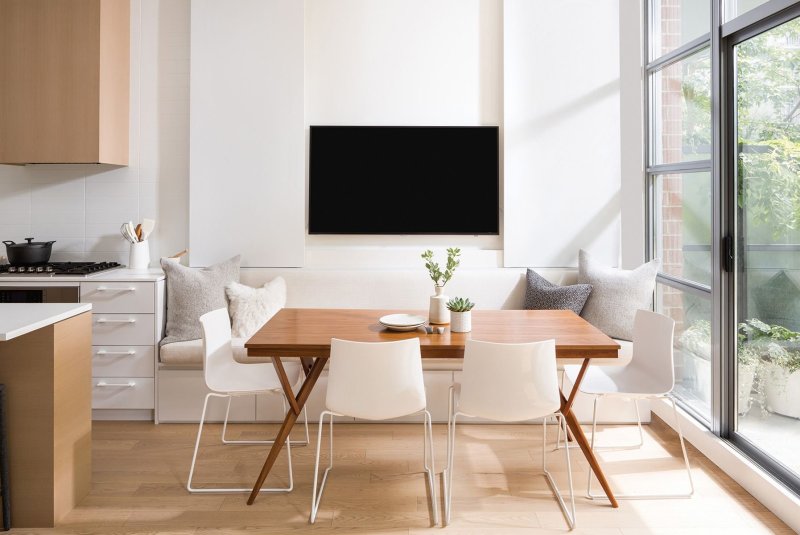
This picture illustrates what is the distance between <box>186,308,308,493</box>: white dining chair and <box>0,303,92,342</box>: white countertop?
0.57 meters

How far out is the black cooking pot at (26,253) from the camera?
4250 mm

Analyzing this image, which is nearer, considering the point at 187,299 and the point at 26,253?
the point at 187,299

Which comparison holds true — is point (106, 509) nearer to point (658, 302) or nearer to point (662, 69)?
point (658, 302)

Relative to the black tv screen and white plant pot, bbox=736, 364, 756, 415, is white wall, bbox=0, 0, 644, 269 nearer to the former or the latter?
the black tv screen

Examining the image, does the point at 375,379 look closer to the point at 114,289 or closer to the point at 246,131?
the point at 114,289

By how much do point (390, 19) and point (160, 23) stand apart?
1671mm

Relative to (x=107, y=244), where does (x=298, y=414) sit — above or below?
below

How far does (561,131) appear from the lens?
15.4 feet

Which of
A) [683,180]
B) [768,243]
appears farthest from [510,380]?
[683,180]

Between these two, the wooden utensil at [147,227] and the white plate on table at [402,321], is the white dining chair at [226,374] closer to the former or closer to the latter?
the white plate on table at [402,321]

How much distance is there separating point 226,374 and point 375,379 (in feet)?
3.13

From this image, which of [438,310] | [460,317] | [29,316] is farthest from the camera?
[438,310]

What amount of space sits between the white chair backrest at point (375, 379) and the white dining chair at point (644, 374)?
0.93 metres

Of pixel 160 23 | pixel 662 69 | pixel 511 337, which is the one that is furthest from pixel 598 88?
pixel 160 23
